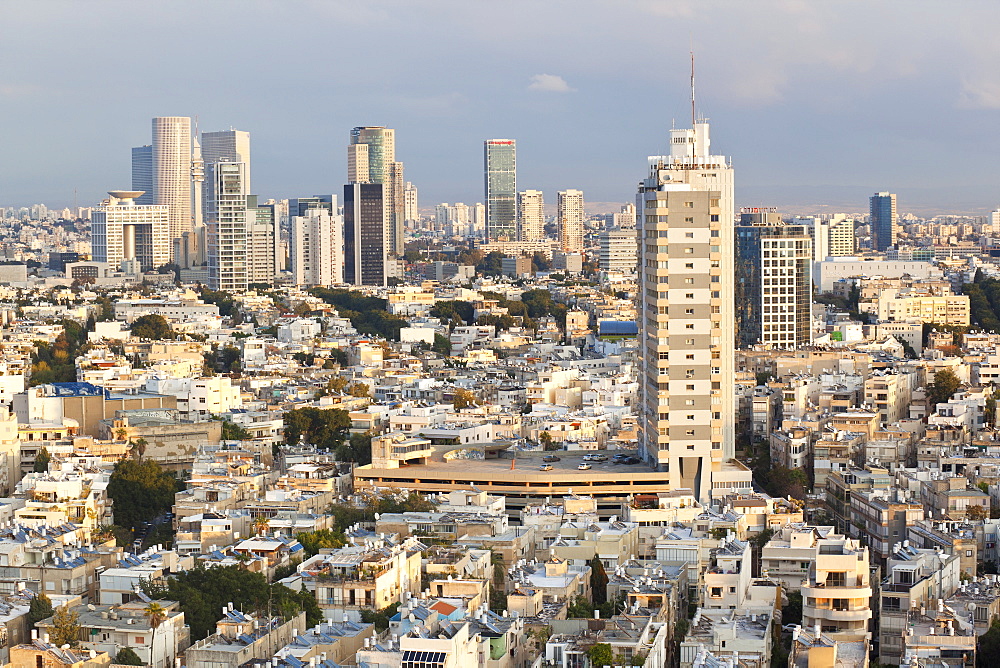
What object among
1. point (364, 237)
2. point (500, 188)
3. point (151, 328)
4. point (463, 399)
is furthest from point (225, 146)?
point (463, 399)

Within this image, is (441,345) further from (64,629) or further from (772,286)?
(64,629)

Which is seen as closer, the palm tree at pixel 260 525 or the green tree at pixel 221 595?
the green tree at pixel 221 595

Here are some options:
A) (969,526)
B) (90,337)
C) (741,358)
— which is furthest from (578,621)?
(90,337)

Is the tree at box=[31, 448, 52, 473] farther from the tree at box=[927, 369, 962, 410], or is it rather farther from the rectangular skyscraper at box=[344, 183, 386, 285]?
the rectangular skyscraper at box=[344, 183, 386, 285]

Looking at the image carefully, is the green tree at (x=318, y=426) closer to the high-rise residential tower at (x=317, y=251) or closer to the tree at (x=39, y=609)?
the tree at (x=39, y=609)

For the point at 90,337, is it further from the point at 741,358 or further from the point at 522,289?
the point at 522,289

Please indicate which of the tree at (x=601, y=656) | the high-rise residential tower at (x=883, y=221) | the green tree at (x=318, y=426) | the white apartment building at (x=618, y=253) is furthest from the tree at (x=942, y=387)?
the high-rise residential tower at (x=883, y=221)
